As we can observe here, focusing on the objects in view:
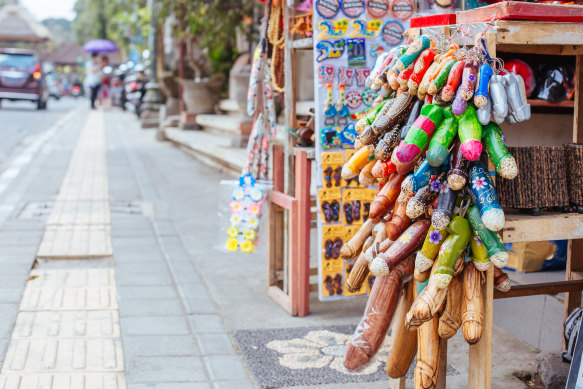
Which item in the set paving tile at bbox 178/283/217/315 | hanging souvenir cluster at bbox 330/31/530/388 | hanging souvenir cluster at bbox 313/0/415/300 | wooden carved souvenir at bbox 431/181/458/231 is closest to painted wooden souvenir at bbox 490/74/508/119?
hanging souvenir cluster at bbox 330/31/530/388

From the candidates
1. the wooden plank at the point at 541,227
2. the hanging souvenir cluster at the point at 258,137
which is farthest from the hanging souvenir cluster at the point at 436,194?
the hanging souvenir cluster at the point at 258,137

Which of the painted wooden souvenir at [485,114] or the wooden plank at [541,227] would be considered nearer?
the painted wooden souvenir at [485,114]

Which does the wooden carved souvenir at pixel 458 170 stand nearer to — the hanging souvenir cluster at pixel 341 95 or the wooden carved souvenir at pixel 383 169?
the wooden carved souvenir at pixel 383 169

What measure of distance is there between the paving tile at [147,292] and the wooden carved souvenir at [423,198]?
2.32 meters

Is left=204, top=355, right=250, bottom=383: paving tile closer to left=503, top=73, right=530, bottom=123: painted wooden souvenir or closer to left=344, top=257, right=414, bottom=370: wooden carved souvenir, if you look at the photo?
left=344, top=257, right=414, bottom=370: wooden carved souvenir

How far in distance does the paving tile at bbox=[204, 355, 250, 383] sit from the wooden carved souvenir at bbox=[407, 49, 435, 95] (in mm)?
1520

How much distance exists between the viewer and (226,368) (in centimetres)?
338

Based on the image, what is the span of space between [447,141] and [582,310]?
1072 millimetres

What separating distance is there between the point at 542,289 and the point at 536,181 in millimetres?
581

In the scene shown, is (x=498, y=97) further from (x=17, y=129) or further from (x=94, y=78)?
(x=94, y=78)

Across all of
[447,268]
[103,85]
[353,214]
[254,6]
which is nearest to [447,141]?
[447,268]

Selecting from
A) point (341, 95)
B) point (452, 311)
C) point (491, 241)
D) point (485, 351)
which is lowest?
point (485, 351)

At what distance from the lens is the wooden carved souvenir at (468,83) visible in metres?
2.41

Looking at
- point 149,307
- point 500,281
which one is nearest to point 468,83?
point 500,281
